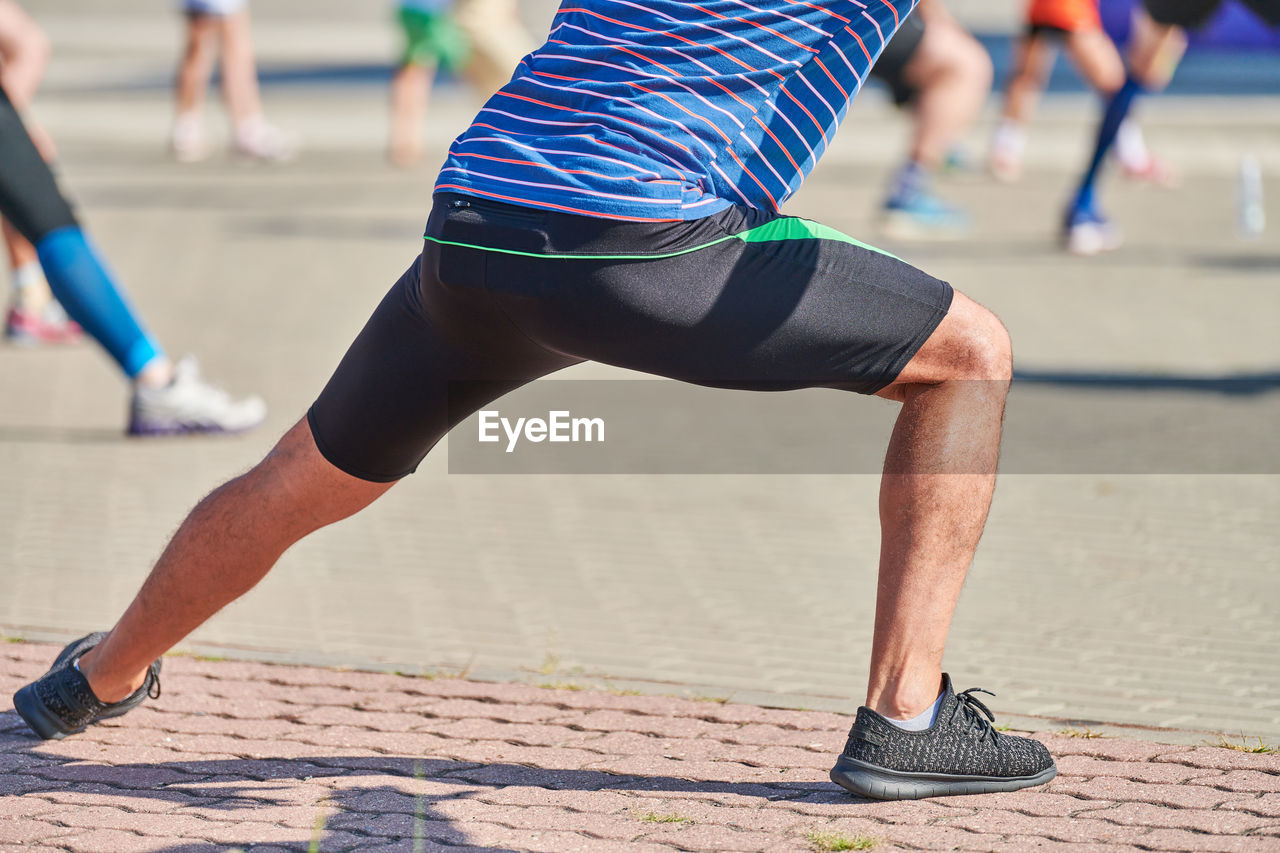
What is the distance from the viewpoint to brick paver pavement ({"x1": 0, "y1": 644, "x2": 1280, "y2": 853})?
2.92m

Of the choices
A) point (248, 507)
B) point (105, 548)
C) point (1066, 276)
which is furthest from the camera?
point (1066, 276)

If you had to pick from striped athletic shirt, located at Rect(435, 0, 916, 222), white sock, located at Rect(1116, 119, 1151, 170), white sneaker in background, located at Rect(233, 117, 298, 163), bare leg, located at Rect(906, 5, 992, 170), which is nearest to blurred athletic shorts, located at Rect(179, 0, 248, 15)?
white sneaker in background, located at Rect(233, 117, 298, 163)

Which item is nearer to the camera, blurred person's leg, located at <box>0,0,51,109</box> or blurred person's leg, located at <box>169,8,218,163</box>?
blurred person's leg, located at <box>0,0,51,109</box>

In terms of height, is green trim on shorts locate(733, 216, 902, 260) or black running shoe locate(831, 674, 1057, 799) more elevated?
green trim on shorts locate(733, 216, 902, 260)

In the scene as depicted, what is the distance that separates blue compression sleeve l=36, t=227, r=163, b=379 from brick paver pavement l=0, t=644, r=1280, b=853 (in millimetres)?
2007

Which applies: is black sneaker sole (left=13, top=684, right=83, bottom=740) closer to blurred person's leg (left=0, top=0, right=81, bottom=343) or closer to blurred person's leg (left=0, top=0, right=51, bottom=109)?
blurred person's leg (left=0, top=0, right=81, bottom=343)

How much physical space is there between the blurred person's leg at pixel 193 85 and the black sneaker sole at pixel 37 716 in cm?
Answer: 935

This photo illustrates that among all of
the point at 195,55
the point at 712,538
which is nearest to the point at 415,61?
the point at 195,55

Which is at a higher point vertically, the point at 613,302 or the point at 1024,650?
the point at 613,302

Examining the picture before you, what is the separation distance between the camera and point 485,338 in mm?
2781

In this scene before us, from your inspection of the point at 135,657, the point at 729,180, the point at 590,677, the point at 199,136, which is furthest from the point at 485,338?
the point at 199,136

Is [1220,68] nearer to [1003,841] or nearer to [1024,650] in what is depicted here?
[1024,650]

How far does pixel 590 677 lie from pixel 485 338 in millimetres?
1359

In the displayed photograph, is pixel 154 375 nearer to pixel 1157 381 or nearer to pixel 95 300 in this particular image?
pixel 95 300
